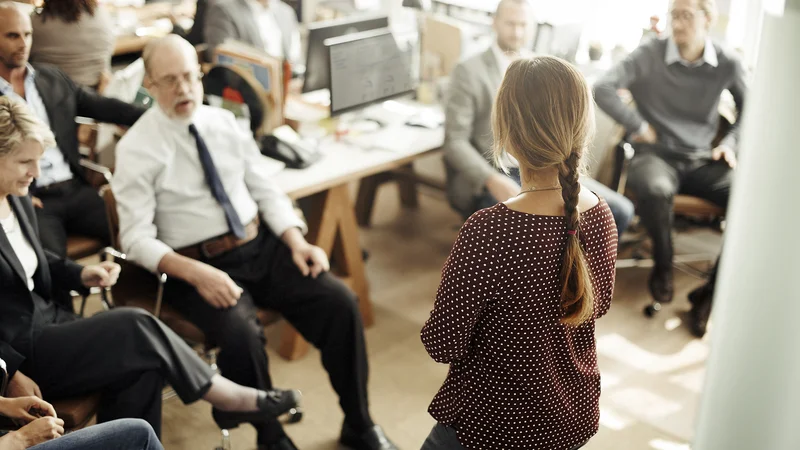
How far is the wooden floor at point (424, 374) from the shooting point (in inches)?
114

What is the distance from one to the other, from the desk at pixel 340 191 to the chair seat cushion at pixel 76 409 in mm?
1093

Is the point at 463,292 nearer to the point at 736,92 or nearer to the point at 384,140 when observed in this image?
the point at 384,140

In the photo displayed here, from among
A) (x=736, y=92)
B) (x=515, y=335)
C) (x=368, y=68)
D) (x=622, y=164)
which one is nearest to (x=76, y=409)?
(x=515, y=335)

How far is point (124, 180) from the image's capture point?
103 inches

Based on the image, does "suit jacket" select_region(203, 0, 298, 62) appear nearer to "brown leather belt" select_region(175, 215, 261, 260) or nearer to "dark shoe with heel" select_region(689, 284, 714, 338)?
"brown leather belt" select_region(175, 215, 261, 260)

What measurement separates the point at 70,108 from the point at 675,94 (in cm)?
257

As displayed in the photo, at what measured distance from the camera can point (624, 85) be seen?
3.82 metres

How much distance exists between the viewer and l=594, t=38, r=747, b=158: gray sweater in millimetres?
3727

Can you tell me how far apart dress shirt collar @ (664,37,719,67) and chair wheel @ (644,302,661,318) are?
1071mm

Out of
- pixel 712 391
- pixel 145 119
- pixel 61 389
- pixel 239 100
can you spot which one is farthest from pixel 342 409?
pixel 712 391

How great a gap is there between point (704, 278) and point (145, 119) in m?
2.69

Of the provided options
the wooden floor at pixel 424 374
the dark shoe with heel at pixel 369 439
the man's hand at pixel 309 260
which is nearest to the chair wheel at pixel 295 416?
the wooden floor at pixel 424 374

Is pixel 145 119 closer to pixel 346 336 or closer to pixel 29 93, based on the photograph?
pixel 29 93

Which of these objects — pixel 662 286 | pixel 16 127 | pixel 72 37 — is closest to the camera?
pixel 16 127
